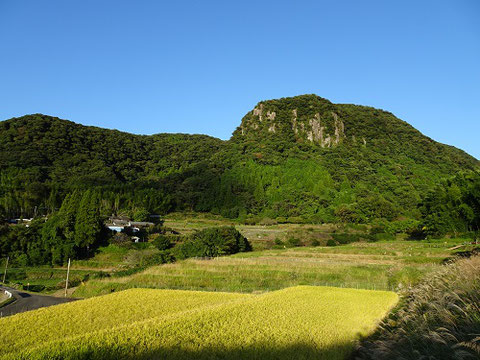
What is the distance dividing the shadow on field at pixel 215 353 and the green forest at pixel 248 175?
2678cm

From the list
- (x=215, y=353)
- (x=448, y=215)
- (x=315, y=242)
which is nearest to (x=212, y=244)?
(x=315, y=242)

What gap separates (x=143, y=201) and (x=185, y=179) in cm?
3349

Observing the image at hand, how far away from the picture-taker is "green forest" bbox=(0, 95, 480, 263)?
167 ft

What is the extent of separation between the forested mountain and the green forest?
0.40m

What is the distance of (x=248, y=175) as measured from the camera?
112m

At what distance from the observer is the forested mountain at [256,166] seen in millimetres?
80750

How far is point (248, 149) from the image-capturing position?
13488 centimetres

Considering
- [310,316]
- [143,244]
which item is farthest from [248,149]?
[310,316]

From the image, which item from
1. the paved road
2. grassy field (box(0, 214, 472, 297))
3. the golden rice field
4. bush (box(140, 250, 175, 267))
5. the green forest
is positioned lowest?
the paved road

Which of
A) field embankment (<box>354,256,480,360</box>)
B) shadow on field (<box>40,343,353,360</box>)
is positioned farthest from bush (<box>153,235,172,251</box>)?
shadow on field (<box>40,343,353,360</box>)

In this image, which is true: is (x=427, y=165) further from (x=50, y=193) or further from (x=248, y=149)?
(x=50, y=193)

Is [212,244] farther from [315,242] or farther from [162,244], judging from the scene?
[315,242]

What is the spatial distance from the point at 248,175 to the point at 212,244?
70567 mm

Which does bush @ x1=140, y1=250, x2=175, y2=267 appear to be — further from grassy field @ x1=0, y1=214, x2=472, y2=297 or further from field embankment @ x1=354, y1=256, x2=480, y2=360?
field embankment @ x1=354, y1=256, x2=480, y2=360
